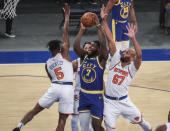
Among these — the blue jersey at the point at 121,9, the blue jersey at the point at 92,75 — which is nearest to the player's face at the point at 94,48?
the blue jersey at the point at 92,75

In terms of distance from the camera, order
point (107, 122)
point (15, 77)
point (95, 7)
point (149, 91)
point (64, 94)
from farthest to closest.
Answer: point (95, 7)
point (15, 77)
point (149, 91)
point (64, 94)
point (107, 122)

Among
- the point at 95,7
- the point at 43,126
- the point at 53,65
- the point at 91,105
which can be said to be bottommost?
the point at 43,126

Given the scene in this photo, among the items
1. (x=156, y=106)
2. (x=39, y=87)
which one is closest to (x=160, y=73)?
(x=156, y=106)

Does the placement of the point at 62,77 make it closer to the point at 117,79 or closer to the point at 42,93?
the point at 117,79

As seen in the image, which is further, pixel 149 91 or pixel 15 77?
pixel 15 77

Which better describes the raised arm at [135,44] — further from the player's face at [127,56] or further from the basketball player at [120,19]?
the basketball player at [120,19]

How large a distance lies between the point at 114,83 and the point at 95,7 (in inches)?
344

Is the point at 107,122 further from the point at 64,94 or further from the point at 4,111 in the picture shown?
the point at 4,111

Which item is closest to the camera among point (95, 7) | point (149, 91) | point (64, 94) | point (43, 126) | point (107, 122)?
point (107, 122)

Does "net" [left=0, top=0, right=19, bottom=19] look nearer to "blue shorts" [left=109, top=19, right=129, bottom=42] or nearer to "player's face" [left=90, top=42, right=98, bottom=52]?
"blue shorts" [left=109, top=19, right=129, bottom=42]

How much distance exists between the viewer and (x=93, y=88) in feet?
18.4

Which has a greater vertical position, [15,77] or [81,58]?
[81,58]

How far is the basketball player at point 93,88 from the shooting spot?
18.3 ft

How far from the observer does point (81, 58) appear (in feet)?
19.2
